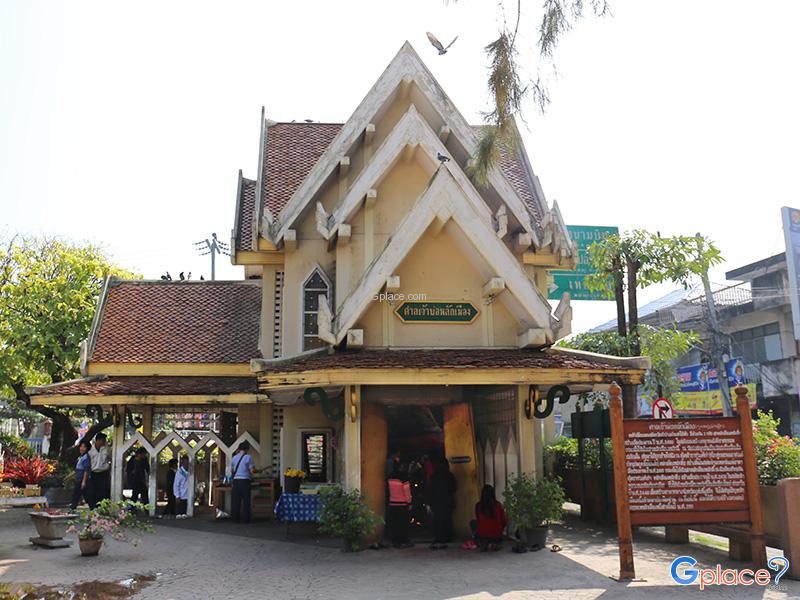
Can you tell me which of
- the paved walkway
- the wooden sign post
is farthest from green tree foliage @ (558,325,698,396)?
the wooden sign post

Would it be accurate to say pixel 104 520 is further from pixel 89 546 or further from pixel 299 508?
pixel 299 508

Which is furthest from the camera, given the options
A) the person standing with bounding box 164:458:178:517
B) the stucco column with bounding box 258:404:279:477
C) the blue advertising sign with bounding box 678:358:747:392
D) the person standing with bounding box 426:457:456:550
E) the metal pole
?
the metal pole

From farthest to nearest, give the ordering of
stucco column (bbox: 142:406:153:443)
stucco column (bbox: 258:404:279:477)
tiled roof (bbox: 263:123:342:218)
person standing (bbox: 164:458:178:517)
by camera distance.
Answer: stucco column (bbox: 142:406:153:443), person standing (bbox: 164:458:178:517), tiled roof (bbox: 263:123:342:218), stucco column (bbox: 258:404:279:477)

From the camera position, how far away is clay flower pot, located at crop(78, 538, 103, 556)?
12.5 meters

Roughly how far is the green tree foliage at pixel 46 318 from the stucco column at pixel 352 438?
1706 centimetres

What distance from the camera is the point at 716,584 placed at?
9867 millimetres

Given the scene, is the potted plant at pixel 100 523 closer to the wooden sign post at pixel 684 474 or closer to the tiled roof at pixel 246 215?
the tiled roof at pixel 246 215

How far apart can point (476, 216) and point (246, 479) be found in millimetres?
8295

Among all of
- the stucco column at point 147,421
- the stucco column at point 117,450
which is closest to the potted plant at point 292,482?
the stucco column at point 117,450

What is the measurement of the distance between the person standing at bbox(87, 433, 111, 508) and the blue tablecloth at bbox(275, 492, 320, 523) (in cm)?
561

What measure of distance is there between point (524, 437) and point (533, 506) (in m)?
1.22

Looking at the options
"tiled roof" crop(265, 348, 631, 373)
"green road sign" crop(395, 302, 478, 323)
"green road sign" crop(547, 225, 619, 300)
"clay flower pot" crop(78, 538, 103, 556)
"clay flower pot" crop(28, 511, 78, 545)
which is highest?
"green road sign" crop(547, 225, 619, 300)

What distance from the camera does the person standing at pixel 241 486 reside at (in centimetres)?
1686

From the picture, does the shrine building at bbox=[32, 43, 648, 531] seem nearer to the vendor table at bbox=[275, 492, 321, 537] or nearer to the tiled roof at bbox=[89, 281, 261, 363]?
the tiled roof at bbox=[89, 281, 261, 363]
